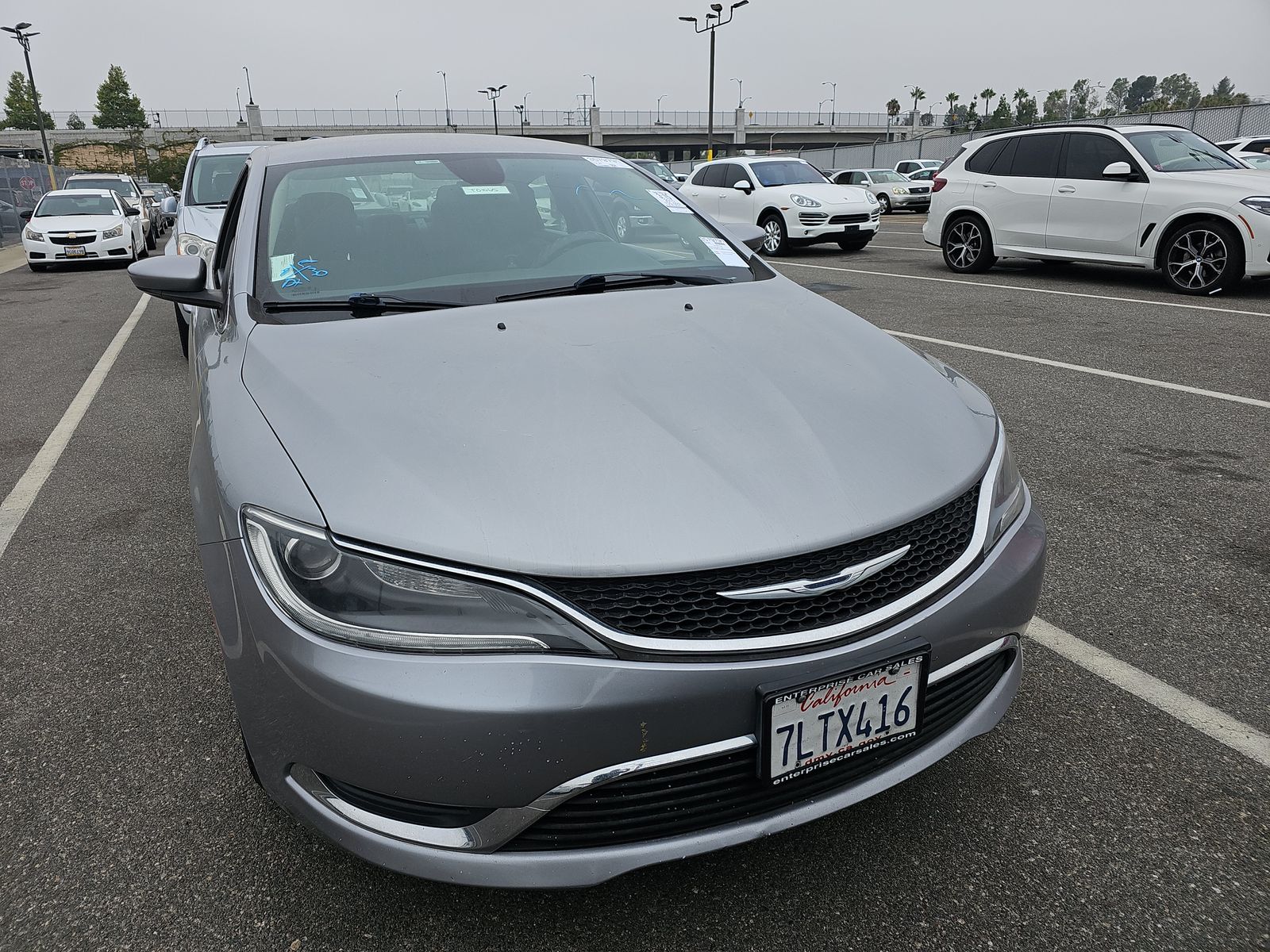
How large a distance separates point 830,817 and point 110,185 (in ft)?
79.5

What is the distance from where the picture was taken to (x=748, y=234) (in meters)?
3.57

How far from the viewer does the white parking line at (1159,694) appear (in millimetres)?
2258

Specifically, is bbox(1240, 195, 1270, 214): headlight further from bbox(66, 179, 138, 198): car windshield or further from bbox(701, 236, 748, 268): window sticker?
bbox(66, 179, 138, 198): car windshield

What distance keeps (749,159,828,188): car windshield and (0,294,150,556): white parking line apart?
1011 cm

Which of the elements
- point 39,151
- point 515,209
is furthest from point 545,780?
point 39,151

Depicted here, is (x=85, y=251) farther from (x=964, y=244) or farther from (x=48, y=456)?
(x=964, y=244)

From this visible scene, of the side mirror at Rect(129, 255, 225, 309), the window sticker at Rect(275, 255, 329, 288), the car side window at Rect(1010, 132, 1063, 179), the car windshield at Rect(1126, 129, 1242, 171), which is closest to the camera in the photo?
the window sticker at Rect(275, 255, 329, 288)

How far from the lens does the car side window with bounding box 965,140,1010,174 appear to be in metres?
10.7

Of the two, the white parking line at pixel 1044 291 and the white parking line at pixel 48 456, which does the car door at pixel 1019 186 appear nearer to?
the white parking line at pixel 1044 291

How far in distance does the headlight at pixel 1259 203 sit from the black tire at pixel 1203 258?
25 centimetres

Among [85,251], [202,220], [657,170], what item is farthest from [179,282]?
[657,170]

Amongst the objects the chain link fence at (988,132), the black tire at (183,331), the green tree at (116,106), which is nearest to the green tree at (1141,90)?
the chain link fence at (988,132)

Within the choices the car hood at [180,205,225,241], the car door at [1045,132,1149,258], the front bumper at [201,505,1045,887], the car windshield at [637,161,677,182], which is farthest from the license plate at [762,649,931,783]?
the car door at [1045,132,1149,258]

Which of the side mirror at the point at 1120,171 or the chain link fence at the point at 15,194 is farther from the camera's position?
the chain link fence at the point at 15,194
